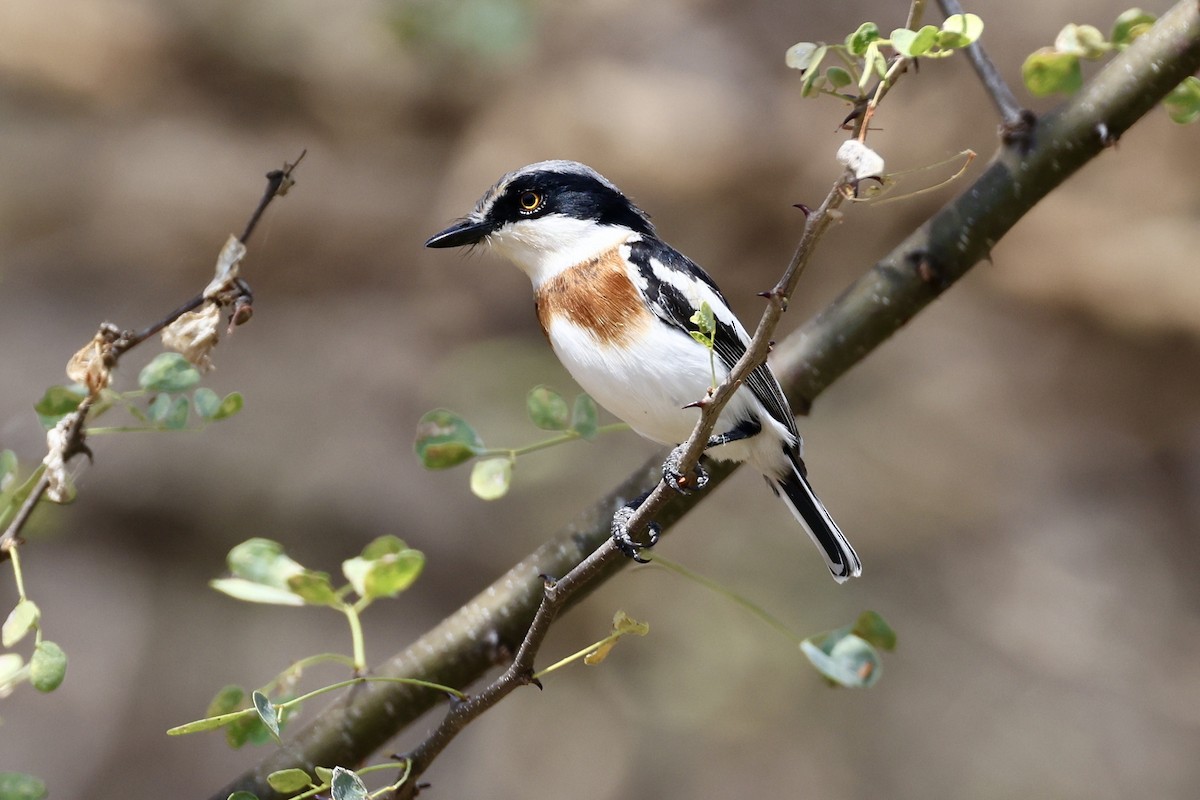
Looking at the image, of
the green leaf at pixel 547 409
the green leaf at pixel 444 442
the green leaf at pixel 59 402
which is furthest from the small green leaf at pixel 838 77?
the green leaf at pixel 59 402

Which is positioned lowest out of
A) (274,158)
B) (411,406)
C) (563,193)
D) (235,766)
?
(235,766)

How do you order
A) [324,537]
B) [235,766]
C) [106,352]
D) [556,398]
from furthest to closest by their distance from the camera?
[324,537]
[235,766]
[556,398]
[106,352]

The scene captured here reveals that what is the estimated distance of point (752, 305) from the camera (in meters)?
6.64

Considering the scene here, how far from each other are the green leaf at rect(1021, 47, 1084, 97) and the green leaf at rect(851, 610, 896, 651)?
0.97 metres

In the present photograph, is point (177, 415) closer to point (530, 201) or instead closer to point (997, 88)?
point (530, 201)

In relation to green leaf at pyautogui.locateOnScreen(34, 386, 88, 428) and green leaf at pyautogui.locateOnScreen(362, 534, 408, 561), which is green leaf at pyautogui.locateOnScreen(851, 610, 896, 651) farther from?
green leaf at pyautogui.locateOnScreen(34, 386, 88, 428)

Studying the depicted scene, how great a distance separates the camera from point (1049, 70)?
1.90 metres

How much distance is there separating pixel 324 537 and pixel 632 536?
4603mm

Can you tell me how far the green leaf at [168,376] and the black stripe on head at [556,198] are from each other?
1.29 m

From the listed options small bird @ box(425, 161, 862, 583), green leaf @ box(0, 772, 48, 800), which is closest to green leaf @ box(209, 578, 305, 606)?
green leaf @ box(0, 772, 48, 800)

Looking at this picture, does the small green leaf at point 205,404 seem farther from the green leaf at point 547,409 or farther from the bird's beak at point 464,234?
the bird's beak at point 464,234

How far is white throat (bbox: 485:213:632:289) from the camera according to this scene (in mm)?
2926

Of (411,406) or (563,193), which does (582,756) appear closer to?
(411,406)

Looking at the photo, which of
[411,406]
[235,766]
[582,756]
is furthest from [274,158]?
[582,756]
